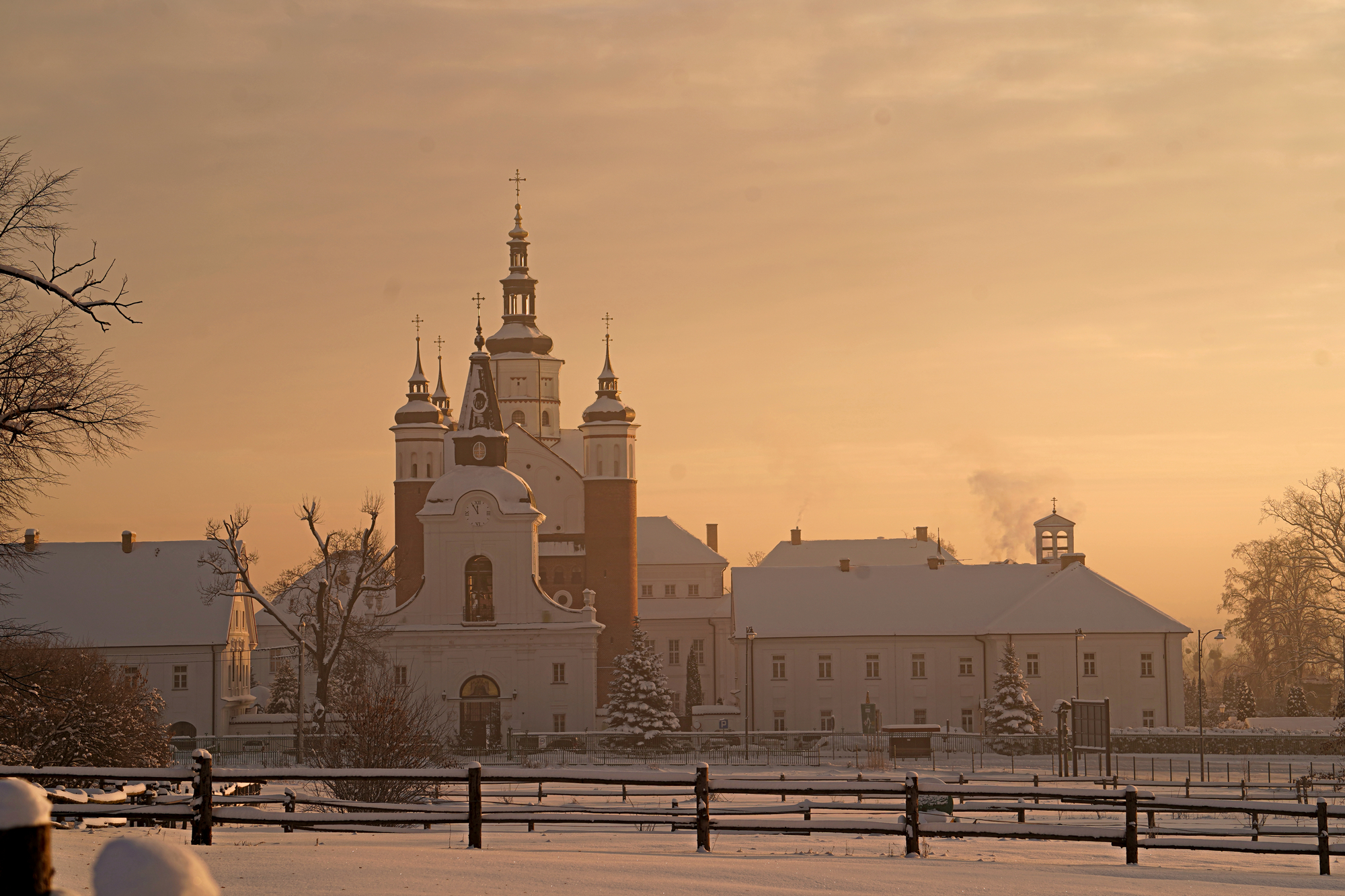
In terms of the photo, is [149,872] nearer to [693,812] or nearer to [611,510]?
[693,812]

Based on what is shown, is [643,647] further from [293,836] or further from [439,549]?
[293,836]

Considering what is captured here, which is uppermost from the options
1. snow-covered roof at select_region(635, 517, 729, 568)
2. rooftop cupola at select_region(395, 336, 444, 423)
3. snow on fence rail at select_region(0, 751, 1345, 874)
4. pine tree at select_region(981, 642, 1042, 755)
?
rooftop cupola at select_region(395, 336, 444, 423)

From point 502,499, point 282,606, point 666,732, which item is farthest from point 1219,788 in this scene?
point 282,606

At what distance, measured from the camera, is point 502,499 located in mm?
66375

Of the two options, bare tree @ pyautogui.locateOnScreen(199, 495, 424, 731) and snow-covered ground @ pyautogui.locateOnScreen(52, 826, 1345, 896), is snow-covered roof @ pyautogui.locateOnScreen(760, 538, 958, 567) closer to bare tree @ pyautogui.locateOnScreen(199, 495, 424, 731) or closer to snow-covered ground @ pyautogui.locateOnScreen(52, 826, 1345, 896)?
bare tree @ pyautogui.locateOnScreen(199, 495, 424, 731)

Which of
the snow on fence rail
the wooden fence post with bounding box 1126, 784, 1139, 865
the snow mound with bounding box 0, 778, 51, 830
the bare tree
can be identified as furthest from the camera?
the bare tree

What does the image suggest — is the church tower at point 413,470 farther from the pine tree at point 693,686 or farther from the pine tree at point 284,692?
the pine tree at point 693,686

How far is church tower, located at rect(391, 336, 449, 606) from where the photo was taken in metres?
77.0

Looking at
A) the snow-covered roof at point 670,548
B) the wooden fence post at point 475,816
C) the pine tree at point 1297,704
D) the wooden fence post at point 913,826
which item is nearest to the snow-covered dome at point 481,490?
the snow-covered roof at point 670,548

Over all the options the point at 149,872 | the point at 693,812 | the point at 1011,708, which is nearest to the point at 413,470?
the point at 1011,708

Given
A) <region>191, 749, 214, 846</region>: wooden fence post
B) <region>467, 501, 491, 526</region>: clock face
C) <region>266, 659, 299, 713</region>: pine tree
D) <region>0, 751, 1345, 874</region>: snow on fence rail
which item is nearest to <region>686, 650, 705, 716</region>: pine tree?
<region>467, 501, 491, 526</region>: clock face

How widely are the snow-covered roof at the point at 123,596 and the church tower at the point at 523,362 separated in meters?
24.8

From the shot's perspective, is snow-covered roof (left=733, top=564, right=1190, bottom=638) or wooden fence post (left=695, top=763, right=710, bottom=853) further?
snow-covered roof (left=733, top=564, right=1190, bottom=638)

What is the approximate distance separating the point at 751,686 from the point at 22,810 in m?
64.3
